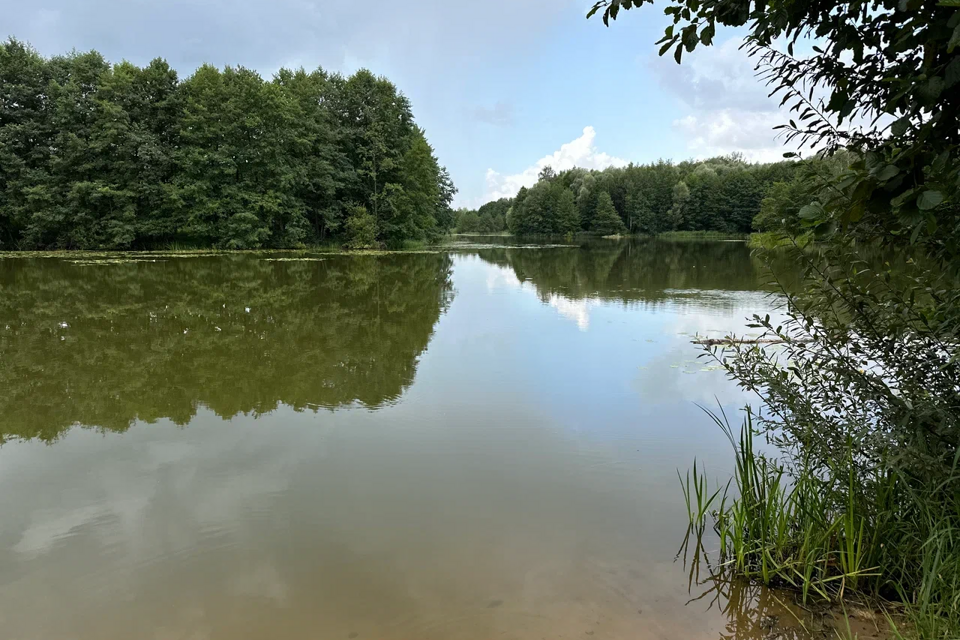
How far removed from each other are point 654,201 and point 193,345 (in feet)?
225

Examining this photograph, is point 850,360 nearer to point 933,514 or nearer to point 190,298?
point 933,514

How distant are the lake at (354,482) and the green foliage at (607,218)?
61.5 meters

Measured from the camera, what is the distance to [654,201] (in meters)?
68.7

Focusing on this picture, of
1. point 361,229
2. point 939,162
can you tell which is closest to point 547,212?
point 361,229

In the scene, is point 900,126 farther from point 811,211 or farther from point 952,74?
point 811,211

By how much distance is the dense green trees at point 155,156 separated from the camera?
24.8 metres

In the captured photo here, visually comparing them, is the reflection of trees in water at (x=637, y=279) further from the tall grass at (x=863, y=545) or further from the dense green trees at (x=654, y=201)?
the dense green trees at (x=654, y=201)

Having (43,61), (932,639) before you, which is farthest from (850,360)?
(43,61)

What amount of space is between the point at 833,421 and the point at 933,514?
56 cm

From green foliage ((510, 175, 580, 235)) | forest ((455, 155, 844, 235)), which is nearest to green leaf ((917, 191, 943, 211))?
forest ((455, 155, 844, 235))

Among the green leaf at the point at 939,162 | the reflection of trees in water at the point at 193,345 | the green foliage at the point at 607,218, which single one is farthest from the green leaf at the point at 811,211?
the green foliage at the point at 607,218

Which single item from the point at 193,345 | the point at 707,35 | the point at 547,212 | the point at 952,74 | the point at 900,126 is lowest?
the point at 193,345

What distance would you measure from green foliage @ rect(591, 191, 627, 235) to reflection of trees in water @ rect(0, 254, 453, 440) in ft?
186

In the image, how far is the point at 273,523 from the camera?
3047mm
